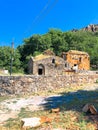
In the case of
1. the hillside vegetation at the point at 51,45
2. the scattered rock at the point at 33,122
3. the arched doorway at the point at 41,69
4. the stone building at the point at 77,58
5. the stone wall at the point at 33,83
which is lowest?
the scattered rock at the point at 33,122

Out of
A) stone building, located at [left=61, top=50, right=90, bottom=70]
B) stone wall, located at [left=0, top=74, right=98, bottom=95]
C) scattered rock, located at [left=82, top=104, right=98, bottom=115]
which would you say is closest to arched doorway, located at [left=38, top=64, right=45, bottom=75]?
stone building, located at [left=61, top=50, right=90, bottom=70]

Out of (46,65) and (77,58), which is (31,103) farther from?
(77,58)

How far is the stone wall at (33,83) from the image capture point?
21672mm

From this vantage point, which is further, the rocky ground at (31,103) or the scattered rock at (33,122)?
the rocky ground at (31,103)

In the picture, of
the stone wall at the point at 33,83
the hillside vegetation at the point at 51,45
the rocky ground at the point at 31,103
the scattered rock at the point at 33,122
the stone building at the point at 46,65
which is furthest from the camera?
the hillside vegetation at the point at 51,45

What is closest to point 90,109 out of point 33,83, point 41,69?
point 33,83

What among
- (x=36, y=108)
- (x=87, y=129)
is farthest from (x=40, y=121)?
(x=36, y=108)

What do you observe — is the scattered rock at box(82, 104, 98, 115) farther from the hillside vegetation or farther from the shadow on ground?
the hillside vegetation

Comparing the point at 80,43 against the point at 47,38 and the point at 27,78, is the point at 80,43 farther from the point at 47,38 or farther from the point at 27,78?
the point at 27,78

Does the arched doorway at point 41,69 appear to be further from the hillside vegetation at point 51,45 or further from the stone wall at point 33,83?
the stone wall at point 33,83

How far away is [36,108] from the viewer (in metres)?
17.0

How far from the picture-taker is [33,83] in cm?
2222

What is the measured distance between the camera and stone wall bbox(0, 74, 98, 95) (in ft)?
71.1

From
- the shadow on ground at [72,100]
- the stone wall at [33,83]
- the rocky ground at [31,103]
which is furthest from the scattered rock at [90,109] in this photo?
the stone wall at [33,83]
